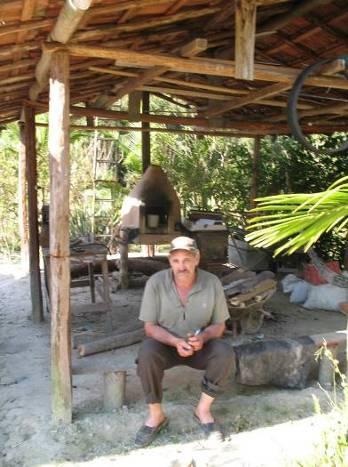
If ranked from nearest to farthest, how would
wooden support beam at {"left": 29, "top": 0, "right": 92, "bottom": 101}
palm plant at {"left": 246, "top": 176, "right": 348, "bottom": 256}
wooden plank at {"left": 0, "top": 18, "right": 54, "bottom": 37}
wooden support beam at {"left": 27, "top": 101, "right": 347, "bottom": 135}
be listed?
palm plant at {"left": 246, "top": 176, "right": 348, "bottom": 256}, wooden support beam at {"left": 29, "top": 0, "right": 92, "bottom": 101}, wooden plank at {"left": 0, "top": 18, "right": 54, "bottom": 37}, wooden support beam at {"left": 27, "top": 101, "right": 347, "bottom": 135}

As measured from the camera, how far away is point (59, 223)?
3582 mm

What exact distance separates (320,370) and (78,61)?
3273mm

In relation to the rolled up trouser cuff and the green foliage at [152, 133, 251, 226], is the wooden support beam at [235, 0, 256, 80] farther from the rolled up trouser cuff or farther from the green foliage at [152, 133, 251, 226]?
the green foliage at [152, 133, 251, 226]

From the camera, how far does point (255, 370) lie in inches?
161

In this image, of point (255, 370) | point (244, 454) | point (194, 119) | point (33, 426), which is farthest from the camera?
point (194, 119)

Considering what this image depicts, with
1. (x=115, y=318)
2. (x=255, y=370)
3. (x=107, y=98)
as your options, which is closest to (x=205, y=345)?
(x=255, y=370)

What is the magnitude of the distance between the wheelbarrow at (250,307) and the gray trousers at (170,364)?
168cm

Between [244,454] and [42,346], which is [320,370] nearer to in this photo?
[244,454]

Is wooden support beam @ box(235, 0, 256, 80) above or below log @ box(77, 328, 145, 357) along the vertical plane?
above

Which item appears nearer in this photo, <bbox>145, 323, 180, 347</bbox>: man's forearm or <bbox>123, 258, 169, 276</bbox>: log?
<bbox>145, 323, 180, 347</bbox>: man's forearm

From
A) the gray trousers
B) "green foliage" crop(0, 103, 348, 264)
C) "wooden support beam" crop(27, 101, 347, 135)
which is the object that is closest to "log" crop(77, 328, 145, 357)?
the gray trousers

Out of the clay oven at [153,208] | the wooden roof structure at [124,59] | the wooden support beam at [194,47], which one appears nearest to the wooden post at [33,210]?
the wooden roof structure at [124,59]

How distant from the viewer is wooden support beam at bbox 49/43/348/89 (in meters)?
3.58

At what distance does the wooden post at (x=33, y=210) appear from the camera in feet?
19.8
